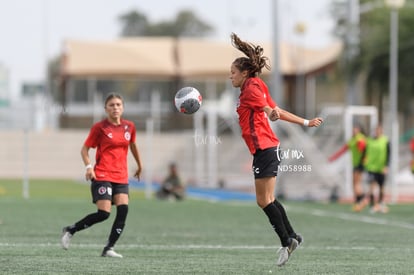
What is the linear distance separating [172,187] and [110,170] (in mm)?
20498

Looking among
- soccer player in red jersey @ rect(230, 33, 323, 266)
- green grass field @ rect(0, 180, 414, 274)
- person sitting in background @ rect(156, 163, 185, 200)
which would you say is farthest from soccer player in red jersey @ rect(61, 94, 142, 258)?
person sitting in background @ rect(156, 163, 185, 200)

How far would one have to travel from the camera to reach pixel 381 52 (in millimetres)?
49438

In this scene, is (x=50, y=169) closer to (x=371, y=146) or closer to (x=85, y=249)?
(x=371, y=146)

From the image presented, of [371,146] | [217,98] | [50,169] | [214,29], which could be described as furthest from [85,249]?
[214,29]

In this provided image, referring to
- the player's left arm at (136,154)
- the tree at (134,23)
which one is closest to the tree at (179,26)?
the tree at (134,23)

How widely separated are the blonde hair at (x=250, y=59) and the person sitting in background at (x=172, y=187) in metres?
21.8

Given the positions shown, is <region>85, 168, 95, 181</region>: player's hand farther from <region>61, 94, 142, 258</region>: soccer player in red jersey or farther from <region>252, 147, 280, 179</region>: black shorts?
<region>252, 147, 280, 179</region>: black shorts

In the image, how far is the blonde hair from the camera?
12.7 meters

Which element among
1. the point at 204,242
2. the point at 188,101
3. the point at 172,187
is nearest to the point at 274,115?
the point at 188,101

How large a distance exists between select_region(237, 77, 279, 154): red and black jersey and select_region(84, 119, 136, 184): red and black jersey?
2.38 m

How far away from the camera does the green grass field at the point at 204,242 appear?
1310 centimetres

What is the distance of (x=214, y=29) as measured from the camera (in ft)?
483

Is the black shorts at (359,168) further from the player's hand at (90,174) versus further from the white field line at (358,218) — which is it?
the player's hand at (90,174)

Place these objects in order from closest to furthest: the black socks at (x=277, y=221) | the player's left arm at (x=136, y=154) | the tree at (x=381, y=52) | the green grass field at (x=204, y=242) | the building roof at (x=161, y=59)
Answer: the black socks at (x=277, y=221), the green grass field at (x=204, y=242), the player's left arm at (x=136, y=154), the tree at (x=381, y=52), the building roof at (x=161, y=59)
